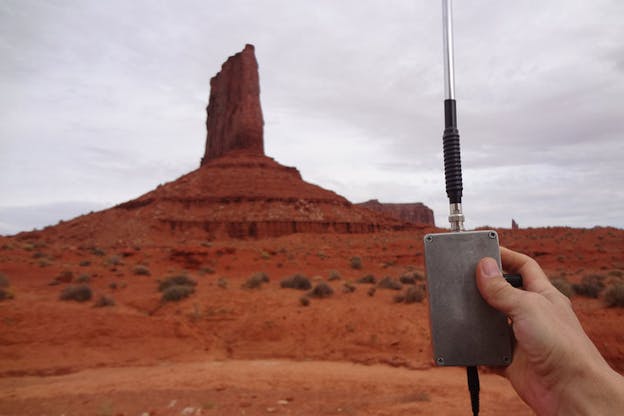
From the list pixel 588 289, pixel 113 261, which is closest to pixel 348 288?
pixel 588 289

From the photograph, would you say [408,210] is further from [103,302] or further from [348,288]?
[103,302]

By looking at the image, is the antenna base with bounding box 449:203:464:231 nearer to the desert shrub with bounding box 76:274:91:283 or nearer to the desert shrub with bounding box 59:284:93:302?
the desert shrub with bounding box 59:284:93:302

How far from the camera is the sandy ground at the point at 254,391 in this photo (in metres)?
6.54

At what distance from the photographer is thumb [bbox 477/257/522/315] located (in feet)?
6.15

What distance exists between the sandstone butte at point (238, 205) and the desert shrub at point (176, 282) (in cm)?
2723

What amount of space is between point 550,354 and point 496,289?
35 cm

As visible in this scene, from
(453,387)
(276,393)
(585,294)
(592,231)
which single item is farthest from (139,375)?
(592,231)

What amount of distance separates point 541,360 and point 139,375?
341 inches

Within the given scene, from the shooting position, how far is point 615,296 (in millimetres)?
11461

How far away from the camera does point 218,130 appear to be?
70938 millimetres

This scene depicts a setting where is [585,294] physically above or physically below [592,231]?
below

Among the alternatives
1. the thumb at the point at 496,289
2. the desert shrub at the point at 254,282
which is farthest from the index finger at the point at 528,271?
the desert shrub at the point at 254,282

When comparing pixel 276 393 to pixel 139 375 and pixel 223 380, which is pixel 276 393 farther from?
pixel 139 375

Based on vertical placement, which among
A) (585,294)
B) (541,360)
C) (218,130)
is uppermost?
(218,130)
